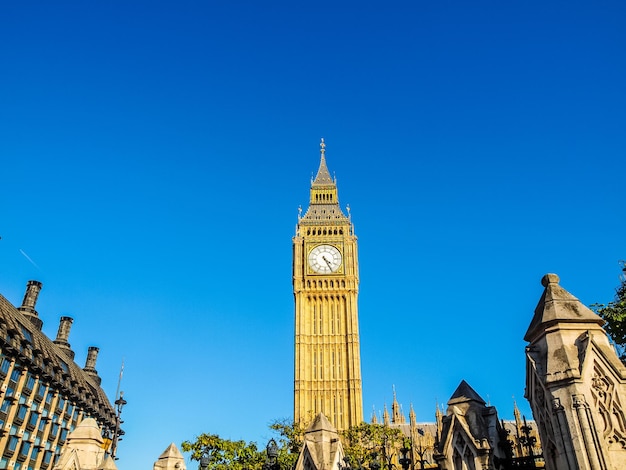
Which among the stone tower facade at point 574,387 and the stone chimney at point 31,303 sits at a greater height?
the stone chimney at point 31,303

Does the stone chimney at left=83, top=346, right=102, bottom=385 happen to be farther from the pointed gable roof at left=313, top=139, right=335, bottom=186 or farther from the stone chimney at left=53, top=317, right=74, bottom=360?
the pointed gable roof at left=313, top=139, right=335, bottom=186

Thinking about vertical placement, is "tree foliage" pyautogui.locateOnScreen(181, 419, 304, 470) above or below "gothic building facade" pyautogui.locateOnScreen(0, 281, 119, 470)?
below

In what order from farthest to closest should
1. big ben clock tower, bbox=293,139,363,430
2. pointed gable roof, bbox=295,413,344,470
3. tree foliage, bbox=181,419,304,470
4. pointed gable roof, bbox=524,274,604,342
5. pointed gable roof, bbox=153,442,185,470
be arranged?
1. big ben clock tower, bbox=293,139,363,430
2. tree foliage, bbox=181,419,304,470
3. pointed gable roof, bbox=153,442,185,470
4. pointed gable roof, bbox=295,413,344,470
5. pointed gable roof, bbox=524,274,604,342

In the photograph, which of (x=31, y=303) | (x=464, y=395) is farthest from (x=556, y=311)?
(x=31, y=303)

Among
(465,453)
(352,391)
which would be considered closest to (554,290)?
(465,453)

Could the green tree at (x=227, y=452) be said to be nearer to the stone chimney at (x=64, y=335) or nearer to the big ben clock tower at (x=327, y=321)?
the big ben clock tower at (x=327, y=321)

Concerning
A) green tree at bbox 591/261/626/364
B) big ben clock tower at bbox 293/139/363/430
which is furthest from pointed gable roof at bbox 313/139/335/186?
green tree at bbox 591/261/626/364

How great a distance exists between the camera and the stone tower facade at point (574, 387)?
296 inches

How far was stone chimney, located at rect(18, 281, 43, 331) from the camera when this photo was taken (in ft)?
224

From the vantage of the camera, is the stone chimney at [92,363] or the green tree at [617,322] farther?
the stone chimney at [92,363]

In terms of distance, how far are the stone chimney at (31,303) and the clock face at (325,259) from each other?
114 feet

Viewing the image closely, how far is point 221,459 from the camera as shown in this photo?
38406mm

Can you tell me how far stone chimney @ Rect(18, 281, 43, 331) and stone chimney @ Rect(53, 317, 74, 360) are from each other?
29.3 ft

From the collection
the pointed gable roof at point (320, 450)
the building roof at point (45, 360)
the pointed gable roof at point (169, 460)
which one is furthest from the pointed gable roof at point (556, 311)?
the building roof at point (45, 360)
